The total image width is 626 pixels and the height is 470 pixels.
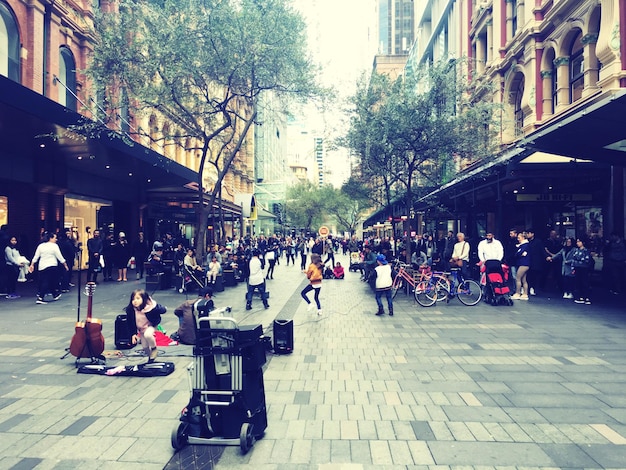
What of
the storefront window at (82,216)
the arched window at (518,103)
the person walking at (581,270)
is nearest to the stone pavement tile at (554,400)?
the person walking at (581,270)

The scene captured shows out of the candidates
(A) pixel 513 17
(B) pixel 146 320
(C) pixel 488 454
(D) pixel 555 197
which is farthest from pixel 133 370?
(A) pixel 513 17

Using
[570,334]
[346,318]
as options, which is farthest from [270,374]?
[570,334]

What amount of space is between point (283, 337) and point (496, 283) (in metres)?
6.91

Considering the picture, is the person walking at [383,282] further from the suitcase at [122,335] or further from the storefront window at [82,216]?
the storefront window at [82,216]

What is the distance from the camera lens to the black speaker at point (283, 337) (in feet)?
24.1

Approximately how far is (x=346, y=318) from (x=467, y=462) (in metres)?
6.75

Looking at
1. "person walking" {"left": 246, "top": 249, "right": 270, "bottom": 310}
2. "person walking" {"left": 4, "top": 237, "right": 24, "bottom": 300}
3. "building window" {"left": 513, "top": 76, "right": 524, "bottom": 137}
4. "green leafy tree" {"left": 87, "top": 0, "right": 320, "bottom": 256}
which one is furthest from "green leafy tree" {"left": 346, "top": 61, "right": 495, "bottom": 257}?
"person walking" {"left": 4, "top": 237, "right": 24, "bottom": 300}

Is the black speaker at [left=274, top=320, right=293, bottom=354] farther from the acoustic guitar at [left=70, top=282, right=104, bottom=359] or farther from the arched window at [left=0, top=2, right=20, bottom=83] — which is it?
the arched window at [left=0, top=2, right=20, bottom=83]

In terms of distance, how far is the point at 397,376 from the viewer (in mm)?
6164

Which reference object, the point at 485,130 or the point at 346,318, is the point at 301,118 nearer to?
the point at 485,130

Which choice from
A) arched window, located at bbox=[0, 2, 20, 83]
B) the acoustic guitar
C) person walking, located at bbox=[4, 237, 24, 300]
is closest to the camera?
the acoustic guitar

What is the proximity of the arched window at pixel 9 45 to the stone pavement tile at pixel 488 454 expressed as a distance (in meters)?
18.4

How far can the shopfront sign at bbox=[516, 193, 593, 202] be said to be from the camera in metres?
14.8

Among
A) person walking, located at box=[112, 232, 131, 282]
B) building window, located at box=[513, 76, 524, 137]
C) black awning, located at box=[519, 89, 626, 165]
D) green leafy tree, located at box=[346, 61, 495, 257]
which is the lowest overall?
person walking, located at box=[112, 232, 131, 282]
